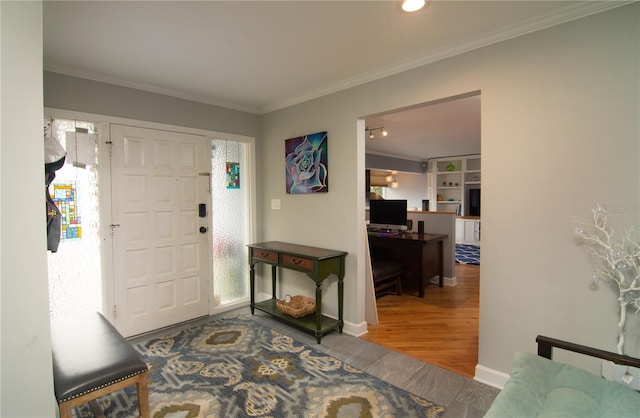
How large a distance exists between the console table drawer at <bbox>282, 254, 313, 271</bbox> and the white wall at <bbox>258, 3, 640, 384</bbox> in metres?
1.44

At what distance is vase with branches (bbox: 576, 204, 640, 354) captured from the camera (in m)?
1.70

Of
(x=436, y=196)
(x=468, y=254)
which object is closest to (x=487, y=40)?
(x=468, y=254)

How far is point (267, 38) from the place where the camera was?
7.14 feet

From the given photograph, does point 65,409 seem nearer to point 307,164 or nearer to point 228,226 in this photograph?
point 228,226

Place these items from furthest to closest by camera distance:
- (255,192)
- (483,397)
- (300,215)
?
1. (255,192)
2. (300,215)
3. (483,397)

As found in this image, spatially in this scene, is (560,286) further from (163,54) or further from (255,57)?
(163,54)

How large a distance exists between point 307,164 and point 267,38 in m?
1.46

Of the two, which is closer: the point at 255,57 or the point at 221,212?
the point at 255,57

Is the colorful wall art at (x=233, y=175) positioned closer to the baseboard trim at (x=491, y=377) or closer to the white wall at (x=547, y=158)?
the white wall at (x=547, y=158)

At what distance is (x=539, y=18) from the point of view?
1.93 meters

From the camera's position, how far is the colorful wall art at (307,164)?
130 inches

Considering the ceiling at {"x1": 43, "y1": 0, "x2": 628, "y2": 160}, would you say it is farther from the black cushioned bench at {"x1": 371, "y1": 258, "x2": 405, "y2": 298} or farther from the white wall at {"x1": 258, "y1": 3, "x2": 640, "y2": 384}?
the black cushioned bench at {"x1": 371, "y1": 258, "x2": 405, "y2": 298}

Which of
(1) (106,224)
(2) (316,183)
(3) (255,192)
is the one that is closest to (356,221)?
(2) (316,183)

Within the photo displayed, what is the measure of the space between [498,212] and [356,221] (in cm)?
125
